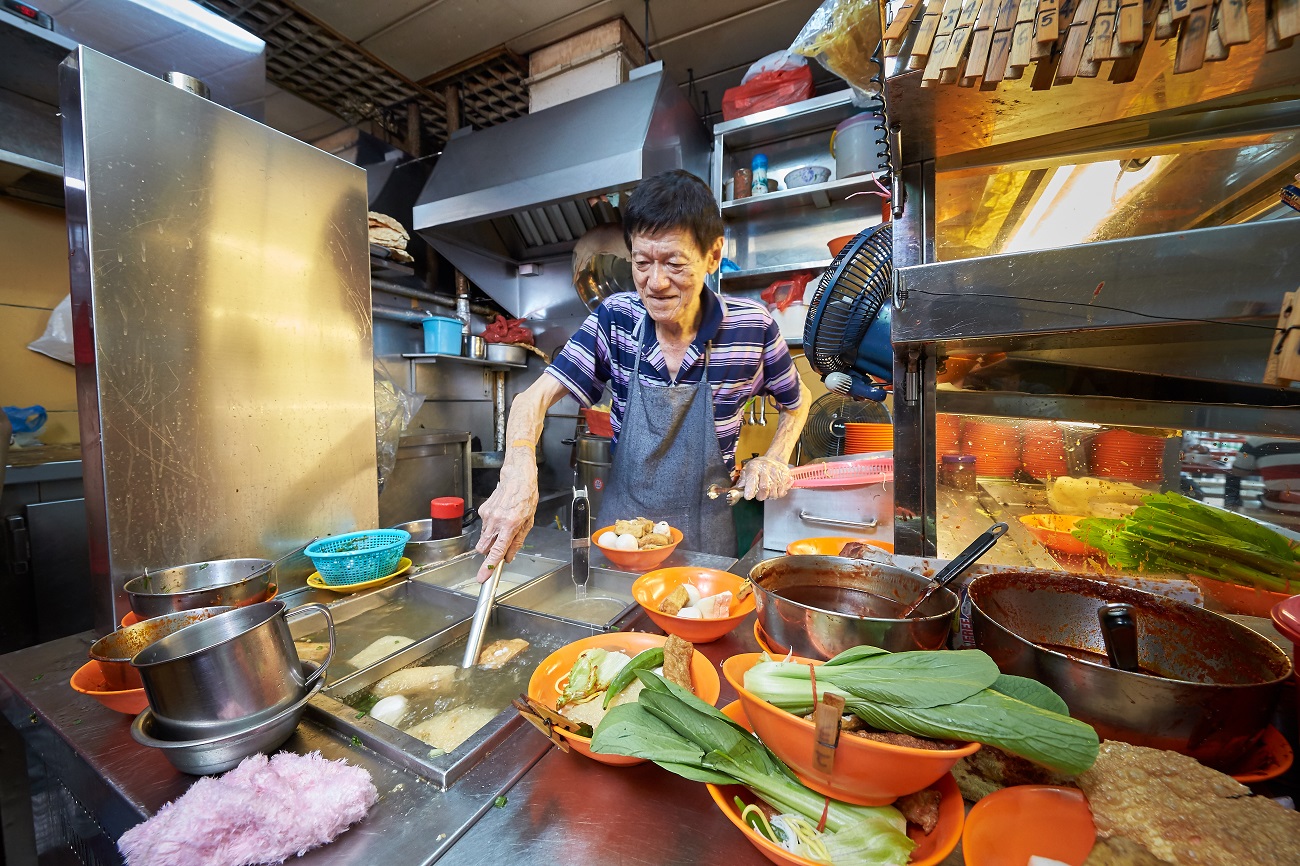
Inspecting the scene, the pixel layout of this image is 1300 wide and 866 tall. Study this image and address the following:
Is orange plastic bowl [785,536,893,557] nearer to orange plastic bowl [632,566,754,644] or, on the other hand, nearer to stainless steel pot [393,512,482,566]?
orange plastic bowl [632,566,754,644]

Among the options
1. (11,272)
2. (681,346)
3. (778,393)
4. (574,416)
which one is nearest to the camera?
(681,346)

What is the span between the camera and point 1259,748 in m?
0.70

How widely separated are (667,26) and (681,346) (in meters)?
3.28

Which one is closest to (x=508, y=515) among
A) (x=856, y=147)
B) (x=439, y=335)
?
(x=439, y=335)

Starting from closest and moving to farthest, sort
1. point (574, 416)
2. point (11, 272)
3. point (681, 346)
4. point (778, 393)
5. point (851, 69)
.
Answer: point (851, 69), point (681, 346), point (778, 393), point (11, 272), point (574, 416)

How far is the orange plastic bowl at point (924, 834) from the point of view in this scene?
1.83ft

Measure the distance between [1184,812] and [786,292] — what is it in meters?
3.97

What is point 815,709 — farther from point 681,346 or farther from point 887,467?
point 681,346

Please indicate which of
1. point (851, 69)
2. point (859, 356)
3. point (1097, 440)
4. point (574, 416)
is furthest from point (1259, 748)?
point (574, 416)

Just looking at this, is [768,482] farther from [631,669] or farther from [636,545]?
[631,669]

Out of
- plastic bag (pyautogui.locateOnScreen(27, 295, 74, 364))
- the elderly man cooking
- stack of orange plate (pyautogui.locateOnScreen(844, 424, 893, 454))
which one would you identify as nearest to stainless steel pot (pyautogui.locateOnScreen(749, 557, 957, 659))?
the elderly man cooking

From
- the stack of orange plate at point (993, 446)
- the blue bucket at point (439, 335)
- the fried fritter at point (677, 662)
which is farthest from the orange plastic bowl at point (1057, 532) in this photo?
the blue bucket at point (439, 335)

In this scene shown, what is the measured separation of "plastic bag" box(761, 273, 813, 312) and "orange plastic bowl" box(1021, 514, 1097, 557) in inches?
111

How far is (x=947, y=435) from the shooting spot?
1.47 metres
